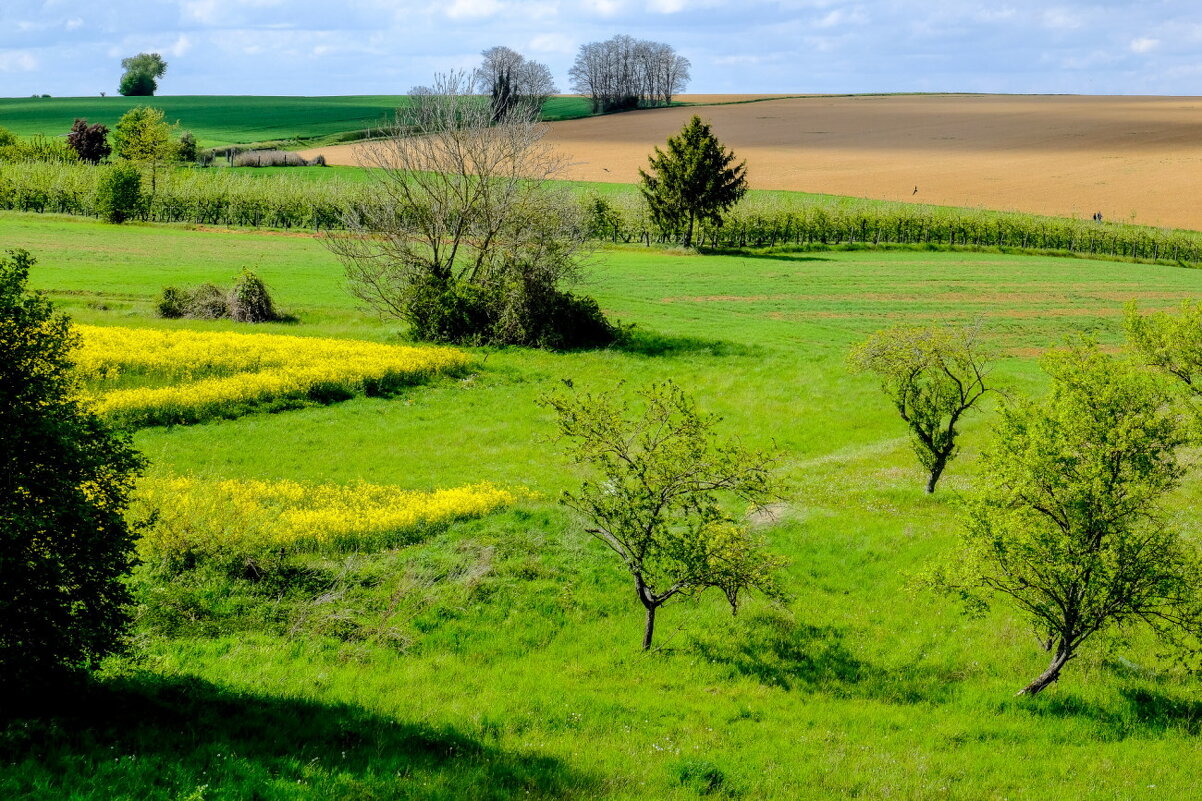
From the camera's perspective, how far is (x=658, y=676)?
1490 centimetres

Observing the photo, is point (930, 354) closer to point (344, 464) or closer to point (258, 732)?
point (344, 464)

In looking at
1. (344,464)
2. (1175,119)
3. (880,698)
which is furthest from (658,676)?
(1175,119)

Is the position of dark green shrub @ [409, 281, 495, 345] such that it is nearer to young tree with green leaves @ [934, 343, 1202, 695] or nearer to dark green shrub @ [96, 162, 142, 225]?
young tree with green leaves @ [934, 343, 1202, 695]

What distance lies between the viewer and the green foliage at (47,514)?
32.1ft

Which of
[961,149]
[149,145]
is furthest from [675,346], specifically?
[961,149]

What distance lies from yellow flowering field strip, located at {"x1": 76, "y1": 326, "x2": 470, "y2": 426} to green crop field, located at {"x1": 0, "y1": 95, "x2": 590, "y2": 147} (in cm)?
10156

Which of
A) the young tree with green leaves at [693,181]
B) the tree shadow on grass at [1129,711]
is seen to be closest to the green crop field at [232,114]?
the young tree with green leaves at [693,181]

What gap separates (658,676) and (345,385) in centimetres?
1984

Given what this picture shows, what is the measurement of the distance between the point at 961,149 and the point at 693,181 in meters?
62.2

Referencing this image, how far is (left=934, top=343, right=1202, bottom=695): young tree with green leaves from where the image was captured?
1367cm

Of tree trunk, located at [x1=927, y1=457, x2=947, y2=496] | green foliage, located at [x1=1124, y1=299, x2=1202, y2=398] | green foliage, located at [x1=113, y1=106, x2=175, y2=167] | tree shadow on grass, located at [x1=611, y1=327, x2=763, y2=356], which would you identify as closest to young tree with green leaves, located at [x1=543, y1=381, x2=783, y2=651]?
tree trunk, located at [x1=927, y1=457, x2=947, y2=496]

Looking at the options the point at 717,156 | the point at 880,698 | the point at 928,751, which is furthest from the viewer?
the point at 717,156

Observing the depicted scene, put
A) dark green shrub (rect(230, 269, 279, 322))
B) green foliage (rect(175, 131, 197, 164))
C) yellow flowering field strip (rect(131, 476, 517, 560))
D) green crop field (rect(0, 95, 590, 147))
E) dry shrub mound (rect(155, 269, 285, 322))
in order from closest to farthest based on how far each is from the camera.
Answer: yellow flowering field strip (rect(131, 476, 517, 560)) < dry shrub mound (rect(155, 269, 285, 322)) < dark green shrub (rect(230, 269, 279, 322)) < green foliage (rect(175, 131, 197, 164)) < green crop field (rect(0, 95, 590, 147))

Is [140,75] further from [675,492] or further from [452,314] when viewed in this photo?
[675,492]
